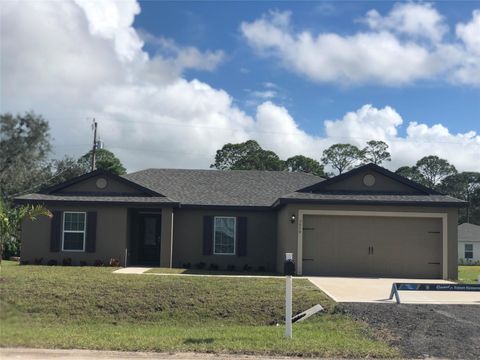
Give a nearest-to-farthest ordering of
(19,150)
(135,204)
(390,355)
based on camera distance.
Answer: (390,355)
(135,204)
(19,150)

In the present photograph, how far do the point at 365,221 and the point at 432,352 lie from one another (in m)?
11.7

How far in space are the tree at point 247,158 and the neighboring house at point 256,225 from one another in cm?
3415

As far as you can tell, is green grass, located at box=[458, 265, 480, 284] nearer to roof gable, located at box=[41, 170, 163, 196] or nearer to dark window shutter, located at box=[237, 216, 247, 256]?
dark window shutter, located at box=[237, 216, 247, 256]

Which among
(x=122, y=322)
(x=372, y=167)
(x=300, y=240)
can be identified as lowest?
(x=122, y=322)

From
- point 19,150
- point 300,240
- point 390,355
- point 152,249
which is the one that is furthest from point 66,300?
point 19,150

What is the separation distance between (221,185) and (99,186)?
229 inches

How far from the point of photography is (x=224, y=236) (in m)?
22.6

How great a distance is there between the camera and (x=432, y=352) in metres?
8.27

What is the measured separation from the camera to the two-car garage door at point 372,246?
64.2ft

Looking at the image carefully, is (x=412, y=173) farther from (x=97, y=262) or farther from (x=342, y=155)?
(x=97, y=262)

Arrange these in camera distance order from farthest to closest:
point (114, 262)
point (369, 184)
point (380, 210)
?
point (114, 262) → point (369, 184) → point (380, 210)

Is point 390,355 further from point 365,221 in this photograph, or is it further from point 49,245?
point 49,245

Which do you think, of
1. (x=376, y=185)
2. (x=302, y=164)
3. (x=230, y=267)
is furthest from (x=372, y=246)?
(x=302, y=164)

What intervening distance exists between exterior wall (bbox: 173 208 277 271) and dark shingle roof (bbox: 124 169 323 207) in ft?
1.59
